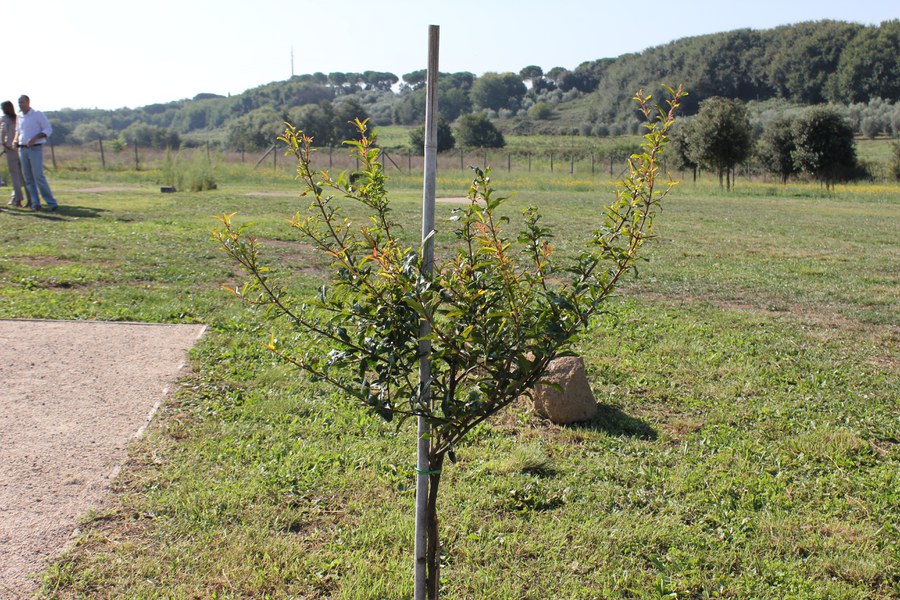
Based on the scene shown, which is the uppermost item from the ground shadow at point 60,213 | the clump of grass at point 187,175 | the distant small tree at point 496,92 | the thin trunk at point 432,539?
the distant small tree at point 496,92

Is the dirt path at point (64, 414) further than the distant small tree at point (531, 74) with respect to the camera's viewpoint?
No

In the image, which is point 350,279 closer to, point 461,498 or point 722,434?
point 461,498

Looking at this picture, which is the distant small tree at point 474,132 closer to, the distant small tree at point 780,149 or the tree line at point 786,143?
the tree line at point 786,143

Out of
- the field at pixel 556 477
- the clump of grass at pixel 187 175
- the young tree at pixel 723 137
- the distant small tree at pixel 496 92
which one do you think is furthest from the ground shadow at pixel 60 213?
the distant small tree at pixel 496 92

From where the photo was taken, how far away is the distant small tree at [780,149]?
41156 millimetres

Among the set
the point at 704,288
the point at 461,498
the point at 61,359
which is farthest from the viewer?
the point at 704,288

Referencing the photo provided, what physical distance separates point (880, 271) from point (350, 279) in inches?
441

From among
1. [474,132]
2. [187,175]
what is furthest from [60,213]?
[474,132]

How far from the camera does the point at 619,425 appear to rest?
4801mm

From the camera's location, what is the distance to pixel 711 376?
5824mm

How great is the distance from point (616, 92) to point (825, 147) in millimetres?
84391

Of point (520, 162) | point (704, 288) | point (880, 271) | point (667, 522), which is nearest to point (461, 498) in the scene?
point (667, 522)

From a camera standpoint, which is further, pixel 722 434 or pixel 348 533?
pixel 722 434

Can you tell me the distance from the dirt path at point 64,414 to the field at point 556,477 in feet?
0.46
